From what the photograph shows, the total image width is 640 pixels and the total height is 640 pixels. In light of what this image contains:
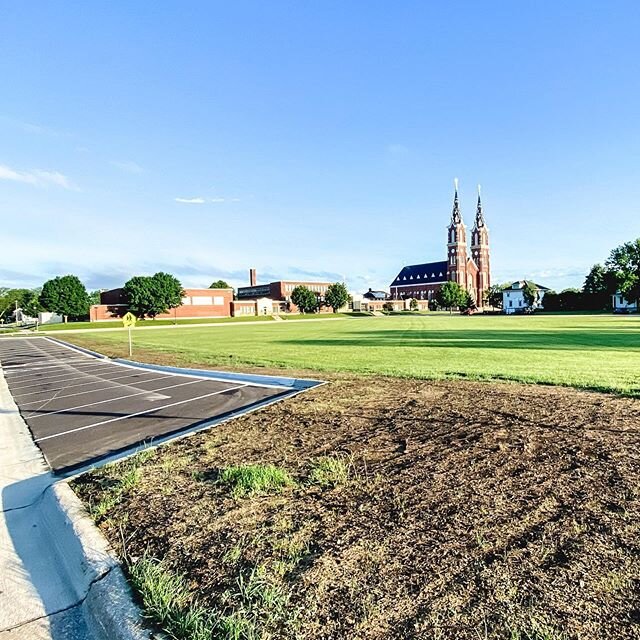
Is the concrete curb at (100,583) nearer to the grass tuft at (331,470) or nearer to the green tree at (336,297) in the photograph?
the grass tuft at (331,470)

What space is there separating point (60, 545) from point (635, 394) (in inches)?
351

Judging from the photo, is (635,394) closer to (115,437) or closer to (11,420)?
(115,437)

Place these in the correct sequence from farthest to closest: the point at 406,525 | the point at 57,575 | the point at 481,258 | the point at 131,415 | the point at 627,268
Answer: the point at 481,258, the point at 627,268, the point at 131,415, the point at 406,525, the point at 57,575

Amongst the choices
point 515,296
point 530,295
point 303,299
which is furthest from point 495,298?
point 303,299

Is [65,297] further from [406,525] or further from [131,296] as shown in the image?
[406,525]

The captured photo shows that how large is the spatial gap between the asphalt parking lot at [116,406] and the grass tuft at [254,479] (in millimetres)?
2422

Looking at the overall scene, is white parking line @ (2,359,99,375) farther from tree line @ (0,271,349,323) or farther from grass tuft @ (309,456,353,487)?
tree line @ (0,271,349,323)

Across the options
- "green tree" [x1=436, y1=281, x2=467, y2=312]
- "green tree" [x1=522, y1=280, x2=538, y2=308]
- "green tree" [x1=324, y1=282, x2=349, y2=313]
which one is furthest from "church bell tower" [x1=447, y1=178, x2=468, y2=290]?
"green tree" [x1=324, y1=282, x2=349, y2=313]

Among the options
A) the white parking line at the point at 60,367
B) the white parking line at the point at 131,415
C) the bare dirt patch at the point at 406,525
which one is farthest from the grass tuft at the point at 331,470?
the white parking line at the point at 60,367

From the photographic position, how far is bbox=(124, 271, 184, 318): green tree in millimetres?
79438

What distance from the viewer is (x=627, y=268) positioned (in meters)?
76.6

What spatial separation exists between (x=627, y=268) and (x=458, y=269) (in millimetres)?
64473

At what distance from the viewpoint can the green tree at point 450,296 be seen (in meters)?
122

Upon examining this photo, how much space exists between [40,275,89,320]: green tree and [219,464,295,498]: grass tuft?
9350 centimetres
